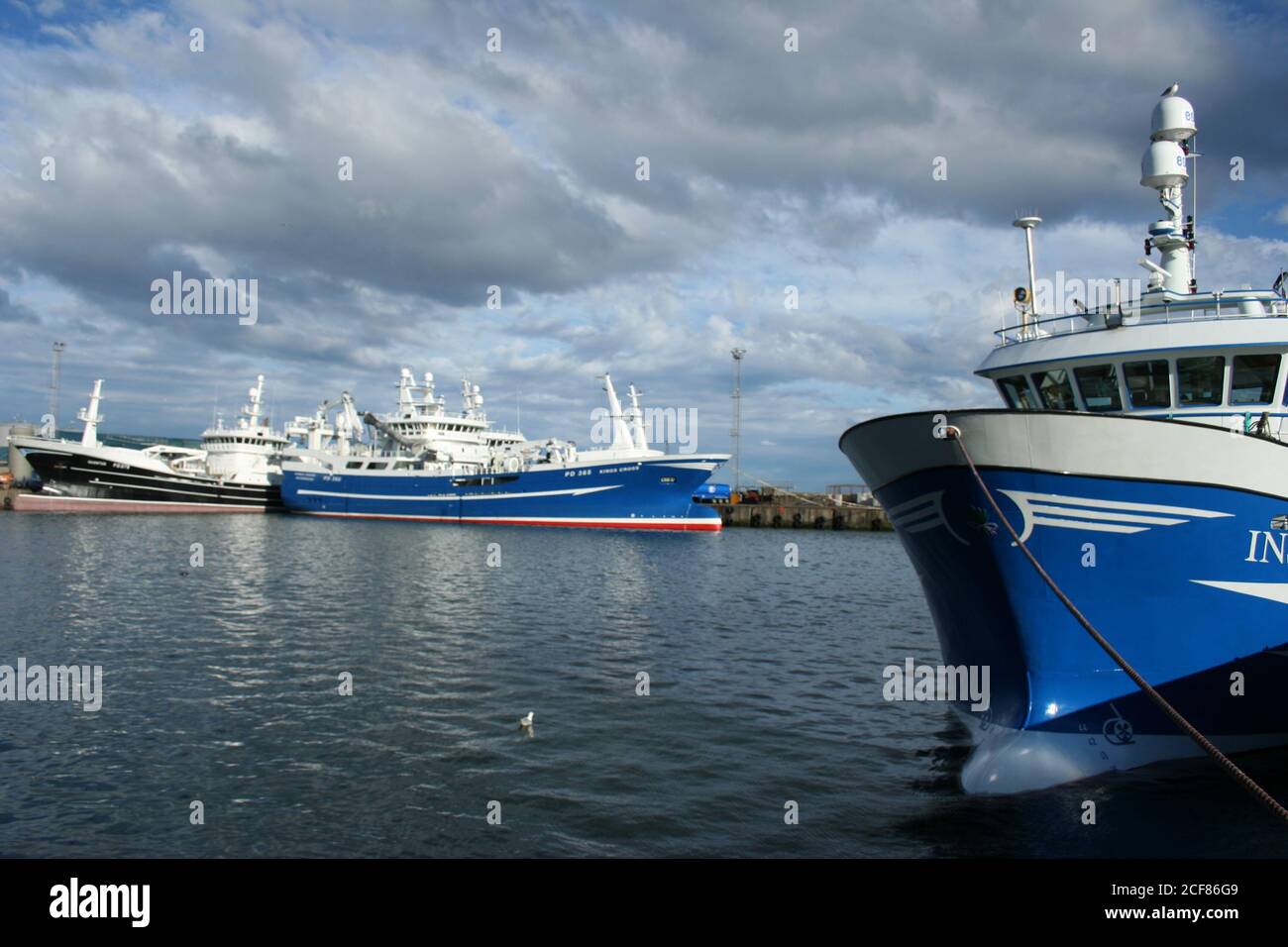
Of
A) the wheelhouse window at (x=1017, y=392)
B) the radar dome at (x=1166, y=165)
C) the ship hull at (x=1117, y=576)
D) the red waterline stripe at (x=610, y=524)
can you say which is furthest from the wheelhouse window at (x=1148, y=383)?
the red waterline stripe at (x=610, y=524)

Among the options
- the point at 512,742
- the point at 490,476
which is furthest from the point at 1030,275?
the point at 490,476

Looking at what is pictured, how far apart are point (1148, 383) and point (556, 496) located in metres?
59.1

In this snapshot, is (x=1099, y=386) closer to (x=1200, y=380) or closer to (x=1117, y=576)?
(x=1200, y=380)

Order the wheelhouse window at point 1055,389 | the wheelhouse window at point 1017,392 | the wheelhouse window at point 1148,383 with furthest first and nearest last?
the wheelhouse window at point 1017,392
the wheelhouse window at point 1055,389
the wheelhouse window at point 1148,383

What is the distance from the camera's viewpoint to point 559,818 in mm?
9703

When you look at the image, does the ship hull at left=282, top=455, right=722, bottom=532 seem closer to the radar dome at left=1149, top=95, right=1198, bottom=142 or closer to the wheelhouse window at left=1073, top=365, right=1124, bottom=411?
the radar dome at left=1149, top=95, right=1198, bottom=142

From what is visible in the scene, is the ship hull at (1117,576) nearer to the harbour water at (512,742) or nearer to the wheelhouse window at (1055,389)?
the harbour water at (512,742)

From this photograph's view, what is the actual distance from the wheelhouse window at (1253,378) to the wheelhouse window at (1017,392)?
247 cm

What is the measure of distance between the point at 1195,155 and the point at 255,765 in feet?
58.2

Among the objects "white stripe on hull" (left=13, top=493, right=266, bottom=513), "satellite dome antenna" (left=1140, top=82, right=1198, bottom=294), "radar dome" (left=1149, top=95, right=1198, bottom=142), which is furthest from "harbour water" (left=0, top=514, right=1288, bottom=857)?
"white stripe on hull" (left=13, top=493, right=266, bottom=513)

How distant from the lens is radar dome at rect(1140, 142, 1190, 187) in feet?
45.1

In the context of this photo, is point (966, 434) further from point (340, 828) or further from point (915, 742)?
point (340, 828)

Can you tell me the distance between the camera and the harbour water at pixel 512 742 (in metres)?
9.19
